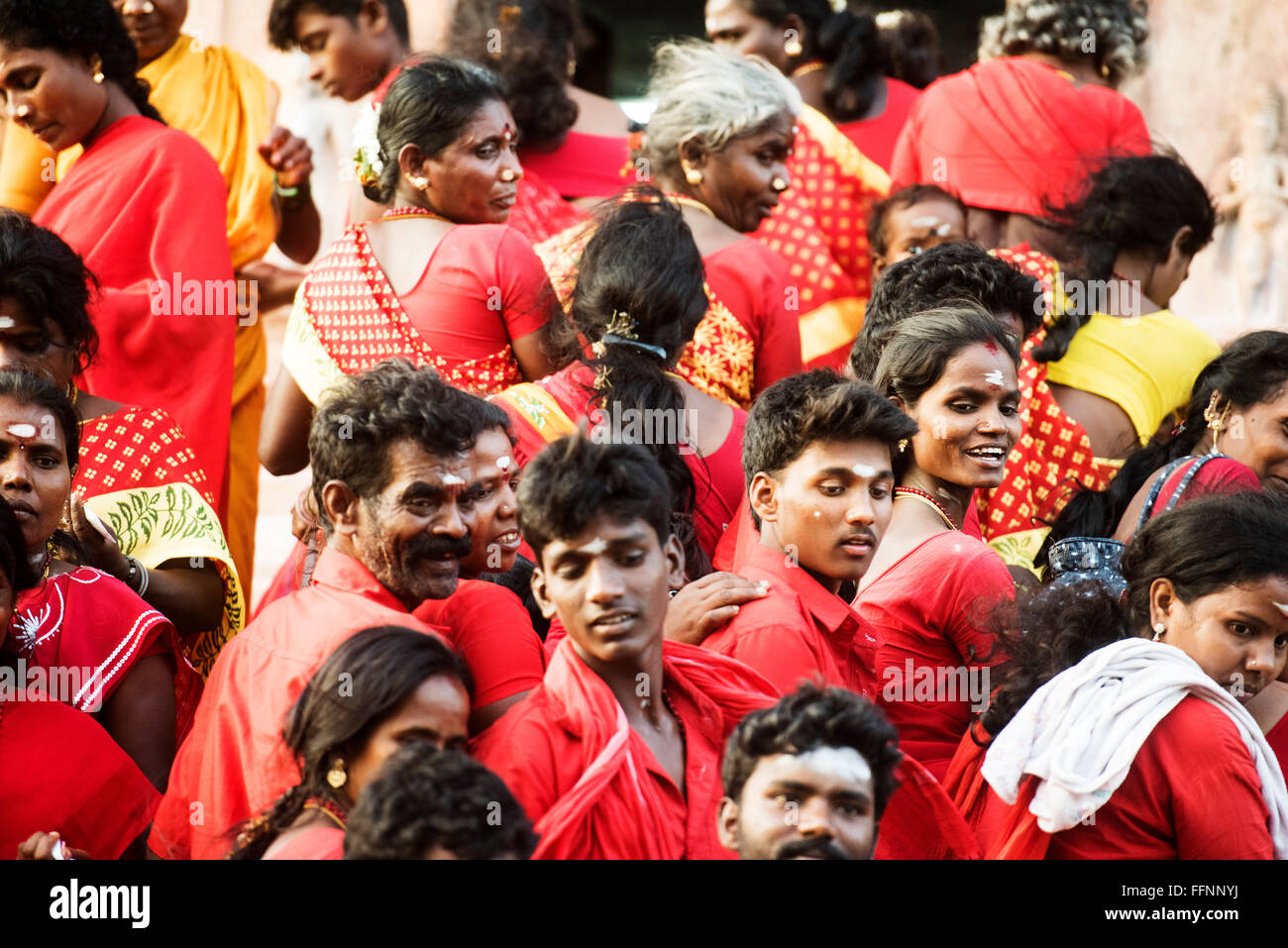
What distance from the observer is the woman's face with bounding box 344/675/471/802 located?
251 cm

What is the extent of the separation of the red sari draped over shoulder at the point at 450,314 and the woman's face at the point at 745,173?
74 centimetres

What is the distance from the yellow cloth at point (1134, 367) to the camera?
424cm

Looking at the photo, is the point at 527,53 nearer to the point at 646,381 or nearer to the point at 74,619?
the point at 646,381

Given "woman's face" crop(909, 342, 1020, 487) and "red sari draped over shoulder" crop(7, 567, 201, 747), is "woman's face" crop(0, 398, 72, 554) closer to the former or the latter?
"red sari draped over shoulder" crop(7, 567, 201, 747)

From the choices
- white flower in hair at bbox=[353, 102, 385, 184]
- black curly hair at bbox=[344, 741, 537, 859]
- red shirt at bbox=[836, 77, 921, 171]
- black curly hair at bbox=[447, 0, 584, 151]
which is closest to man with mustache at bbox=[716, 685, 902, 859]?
black curly hair at bbox=[344, 741, 537, 859]

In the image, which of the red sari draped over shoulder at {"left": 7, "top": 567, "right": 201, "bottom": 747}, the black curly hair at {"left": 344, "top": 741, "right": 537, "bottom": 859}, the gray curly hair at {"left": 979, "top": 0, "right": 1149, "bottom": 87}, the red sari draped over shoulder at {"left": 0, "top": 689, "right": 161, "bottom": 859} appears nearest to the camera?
the black curly hair at {"left": 344, "top": 741, "right": 537, "bottom": 859}

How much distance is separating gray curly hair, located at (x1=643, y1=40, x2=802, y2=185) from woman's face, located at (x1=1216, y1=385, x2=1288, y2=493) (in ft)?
4.51

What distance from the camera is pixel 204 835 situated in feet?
8.75

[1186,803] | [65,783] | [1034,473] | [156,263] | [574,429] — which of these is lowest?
[65,783]

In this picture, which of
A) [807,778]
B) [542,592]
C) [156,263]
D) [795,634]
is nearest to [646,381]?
[795,634]

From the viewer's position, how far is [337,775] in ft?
8.24

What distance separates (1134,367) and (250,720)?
2.42 m
